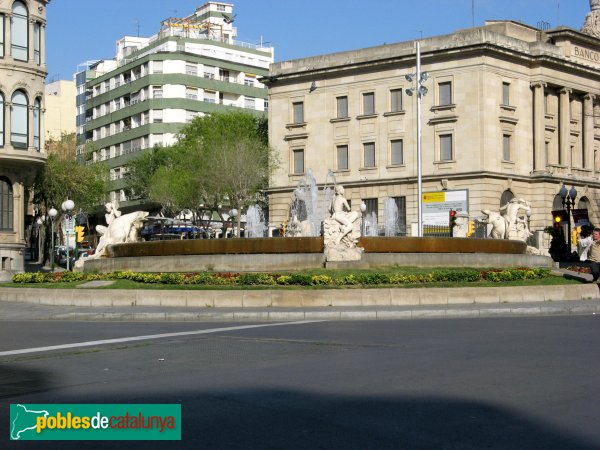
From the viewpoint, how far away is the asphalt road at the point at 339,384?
25.4 ft

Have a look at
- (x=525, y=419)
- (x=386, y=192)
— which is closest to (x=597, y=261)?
(x=525, y=419)

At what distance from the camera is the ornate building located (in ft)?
150

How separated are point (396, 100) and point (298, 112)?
782 centimetres

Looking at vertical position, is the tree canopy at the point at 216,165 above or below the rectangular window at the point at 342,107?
below

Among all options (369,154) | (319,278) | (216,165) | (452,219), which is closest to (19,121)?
(216,165)

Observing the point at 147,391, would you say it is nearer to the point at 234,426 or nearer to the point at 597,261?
the point at 234,426

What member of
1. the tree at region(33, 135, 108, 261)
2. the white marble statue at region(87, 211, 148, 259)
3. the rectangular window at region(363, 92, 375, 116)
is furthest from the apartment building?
the white marble statue at region(87, 211, 148, 259)

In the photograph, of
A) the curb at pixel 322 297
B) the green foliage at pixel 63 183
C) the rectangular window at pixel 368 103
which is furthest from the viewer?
the rectangular window at pixel 368 103

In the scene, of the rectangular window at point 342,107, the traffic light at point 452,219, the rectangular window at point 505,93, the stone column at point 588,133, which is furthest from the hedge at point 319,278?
the stone column at point 588,133

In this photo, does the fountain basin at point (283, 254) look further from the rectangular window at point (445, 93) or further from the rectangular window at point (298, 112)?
the rectangular window at point (298, 112)

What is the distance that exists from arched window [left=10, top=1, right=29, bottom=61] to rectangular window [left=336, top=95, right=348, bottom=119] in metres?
24.9

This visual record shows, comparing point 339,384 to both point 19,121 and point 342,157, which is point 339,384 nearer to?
point 19,121

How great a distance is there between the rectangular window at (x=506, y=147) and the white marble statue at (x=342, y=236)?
36.2 meters

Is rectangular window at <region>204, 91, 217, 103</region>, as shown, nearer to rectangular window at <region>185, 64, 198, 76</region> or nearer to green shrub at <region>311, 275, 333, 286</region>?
rectangular window at <region>185, 64, 198, 76</region>
